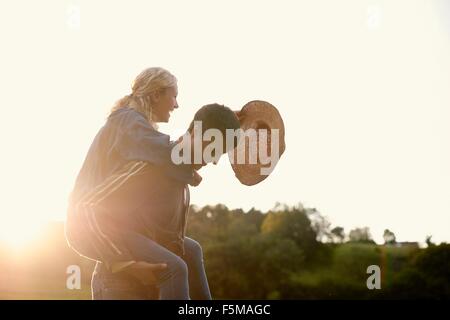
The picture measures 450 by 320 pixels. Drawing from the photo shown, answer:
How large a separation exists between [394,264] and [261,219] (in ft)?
67.7

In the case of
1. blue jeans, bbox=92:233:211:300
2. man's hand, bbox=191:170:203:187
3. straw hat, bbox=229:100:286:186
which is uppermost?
straw hat, bbox=229:100:286:186

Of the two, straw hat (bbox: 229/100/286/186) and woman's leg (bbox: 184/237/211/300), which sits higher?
straw hat (bbox: 229/100/286/186)

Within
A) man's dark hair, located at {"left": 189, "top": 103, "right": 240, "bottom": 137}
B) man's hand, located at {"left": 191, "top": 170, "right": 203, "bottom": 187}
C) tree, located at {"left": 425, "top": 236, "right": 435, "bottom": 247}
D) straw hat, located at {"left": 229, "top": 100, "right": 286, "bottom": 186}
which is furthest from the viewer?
tree, located at {"left": 425, "top": 236, "right": 435, "bottom": 247}

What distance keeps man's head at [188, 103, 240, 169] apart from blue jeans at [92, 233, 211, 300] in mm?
615

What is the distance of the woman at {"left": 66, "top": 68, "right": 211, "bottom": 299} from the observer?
4738 mm

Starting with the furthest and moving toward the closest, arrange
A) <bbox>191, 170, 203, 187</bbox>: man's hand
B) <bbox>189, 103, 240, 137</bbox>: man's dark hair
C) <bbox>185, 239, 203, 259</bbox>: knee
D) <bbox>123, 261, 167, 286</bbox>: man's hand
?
<bbox>185, 239, 203, 259</bbox>: knee
<bbox>191, 170, 203, 187</bbox>: man's hand
<bbox>189, 103, 240, 137</bbox>: man's dark hair
<bbox>123, 261, 167, 286</bbox>: man's hand

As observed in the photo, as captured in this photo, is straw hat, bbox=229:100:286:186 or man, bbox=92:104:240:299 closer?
man, bbox=92:104:240:299

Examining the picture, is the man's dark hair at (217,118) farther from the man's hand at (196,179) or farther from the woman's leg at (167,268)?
the woman's leg at (167,268)

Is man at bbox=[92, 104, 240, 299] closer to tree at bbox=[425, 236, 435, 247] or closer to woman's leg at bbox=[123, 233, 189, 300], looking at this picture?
woman's leg at bbox=[123, 233, 189, 300]

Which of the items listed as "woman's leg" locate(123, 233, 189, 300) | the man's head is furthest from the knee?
the man's head

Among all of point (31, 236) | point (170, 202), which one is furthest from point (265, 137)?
point (31, 236)

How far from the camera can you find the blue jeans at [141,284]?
471 cm

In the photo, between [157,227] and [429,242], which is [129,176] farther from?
[429,242]
